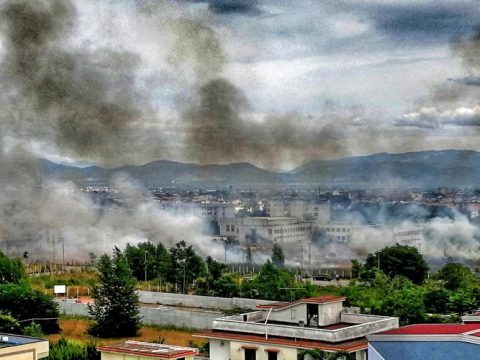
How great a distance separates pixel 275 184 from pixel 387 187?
9.63 ft

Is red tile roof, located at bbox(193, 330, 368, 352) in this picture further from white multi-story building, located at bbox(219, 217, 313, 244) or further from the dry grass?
white multi-story building, located at bbox(219, 217, 313, 244)

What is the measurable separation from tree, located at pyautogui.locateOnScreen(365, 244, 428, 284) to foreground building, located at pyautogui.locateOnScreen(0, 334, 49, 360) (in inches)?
337

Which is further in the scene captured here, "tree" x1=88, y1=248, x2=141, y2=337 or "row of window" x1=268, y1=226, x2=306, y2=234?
"row of window" x1=268, y1=226, x2=306, y2=234

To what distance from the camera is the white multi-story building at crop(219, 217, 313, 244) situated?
19.6 metres

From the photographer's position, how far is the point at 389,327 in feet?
23.3

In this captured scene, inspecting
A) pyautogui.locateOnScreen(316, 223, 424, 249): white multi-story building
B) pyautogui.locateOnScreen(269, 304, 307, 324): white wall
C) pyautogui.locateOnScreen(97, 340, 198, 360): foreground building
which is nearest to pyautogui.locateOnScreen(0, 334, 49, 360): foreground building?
pyautogui.locateOnScreen(97, 340, 198, 360): foreground building

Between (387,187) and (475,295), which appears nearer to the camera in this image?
(475,295)

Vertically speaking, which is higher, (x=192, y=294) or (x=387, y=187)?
(x=387, y=187)

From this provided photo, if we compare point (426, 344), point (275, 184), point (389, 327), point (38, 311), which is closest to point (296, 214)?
point (275, 184)

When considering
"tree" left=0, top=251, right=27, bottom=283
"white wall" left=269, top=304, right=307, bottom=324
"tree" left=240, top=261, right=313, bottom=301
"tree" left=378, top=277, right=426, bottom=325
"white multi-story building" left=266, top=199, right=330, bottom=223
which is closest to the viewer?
"white wall" left=269, top=304, right=307, bottom=324

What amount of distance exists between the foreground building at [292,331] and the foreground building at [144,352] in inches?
25.1

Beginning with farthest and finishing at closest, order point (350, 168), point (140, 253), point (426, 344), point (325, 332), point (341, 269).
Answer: point (350, 168)
point (341, 269)
point (140, 253)
point (325, 332)
point (426, 344)

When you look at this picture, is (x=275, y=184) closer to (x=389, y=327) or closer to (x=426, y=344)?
(x=389, y=327)

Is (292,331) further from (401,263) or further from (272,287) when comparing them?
(401,263)
